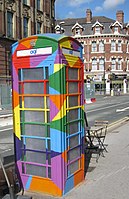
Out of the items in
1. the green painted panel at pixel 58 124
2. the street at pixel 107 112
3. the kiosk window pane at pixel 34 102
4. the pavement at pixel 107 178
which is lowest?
the street at pixel 107 112

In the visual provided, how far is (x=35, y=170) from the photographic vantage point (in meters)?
5.29

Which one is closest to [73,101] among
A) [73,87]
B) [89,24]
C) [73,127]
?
[73,87]

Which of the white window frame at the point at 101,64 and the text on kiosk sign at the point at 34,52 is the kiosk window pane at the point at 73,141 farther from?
the white window frame at the point at 101,64

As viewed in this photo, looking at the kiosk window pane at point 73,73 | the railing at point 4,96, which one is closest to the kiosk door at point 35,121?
the kiosk window pane at point 73,73

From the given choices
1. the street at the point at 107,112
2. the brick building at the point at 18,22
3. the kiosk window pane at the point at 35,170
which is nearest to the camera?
the kiosk window pane at the point at 35,170

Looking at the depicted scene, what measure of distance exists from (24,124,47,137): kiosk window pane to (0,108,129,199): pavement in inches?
41.2

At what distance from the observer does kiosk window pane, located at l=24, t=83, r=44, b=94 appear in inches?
204

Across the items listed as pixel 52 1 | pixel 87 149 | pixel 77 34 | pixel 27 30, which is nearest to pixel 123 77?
pixel 77 34

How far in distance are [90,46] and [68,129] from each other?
191 ft

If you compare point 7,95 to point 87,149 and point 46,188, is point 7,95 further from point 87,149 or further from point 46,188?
point 46,188

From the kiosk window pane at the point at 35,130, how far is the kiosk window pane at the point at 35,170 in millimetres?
581

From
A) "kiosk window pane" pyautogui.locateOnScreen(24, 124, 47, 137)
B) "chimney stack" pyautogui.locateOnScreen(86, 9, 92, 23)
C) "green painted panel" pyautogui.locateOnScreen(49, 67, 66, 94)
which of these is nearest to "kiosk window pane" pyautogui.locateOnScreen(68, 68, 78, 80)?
"green painted panel" pyautogui.locateOnScreen(49, 67, 66, 94)

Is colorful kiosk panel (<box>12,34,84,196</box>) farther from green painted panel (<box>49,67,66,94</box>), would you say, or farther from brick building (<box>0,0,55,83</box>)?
brick building (<box>0,0,55,83</box>)

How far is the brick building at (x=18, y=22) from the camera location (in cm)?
3025
